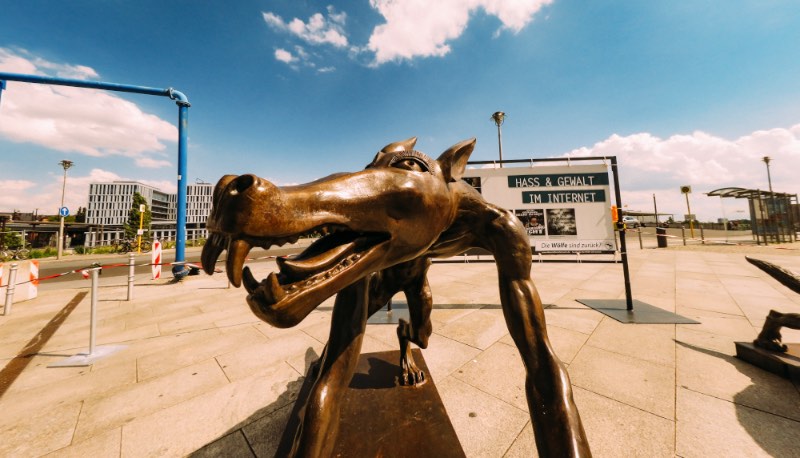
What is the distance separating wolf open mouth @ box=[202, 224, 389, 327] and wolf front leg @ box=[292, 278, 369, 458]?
0.37 metres

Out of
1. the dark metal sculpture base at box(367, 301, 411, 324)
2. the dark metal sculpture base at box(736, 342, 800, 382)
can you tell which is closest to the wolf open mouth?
the dark metal sculpture base at box(367, 301, 411, 324)

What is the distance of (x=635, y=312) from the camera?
4777mm

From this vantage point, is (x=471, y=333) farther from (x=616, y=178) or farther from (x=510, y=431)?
(x=616, y=178)

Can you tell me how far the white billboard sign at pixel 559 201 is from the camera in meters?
5.71

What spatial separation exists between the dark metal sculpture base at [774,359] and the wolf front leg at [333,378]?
161 inches

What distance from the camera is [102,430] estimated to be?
2248mm

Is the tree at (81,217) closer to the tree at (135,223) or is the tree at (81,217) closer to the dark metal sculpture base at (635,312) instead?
the tree at (135,223)

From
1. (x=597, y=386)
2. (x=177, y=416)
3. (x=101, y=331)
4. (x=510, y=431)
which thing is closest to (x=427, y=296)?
(x=510, y=431)

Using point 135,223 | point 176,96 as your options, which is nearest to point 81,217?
point 135,223

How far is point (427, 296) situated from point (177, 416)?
236cm

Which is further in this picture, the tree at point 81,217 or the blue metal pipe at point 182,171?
the tree at point 81,217

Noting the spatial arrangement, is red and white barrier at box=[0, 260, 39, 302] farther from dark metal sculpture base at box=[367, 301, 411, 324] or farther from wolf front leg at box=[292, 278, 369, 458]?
wolf front leg at box=[292, 278, 369, 458]

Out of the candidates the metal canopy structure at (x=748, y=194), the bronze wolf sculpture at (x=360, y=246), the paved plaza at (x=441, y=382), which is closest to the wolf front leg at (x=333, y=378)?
the bronze wolf sculpture at (x=360, y=246)

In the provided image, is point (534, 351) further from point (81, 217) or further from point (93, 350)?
point (81, 217)
